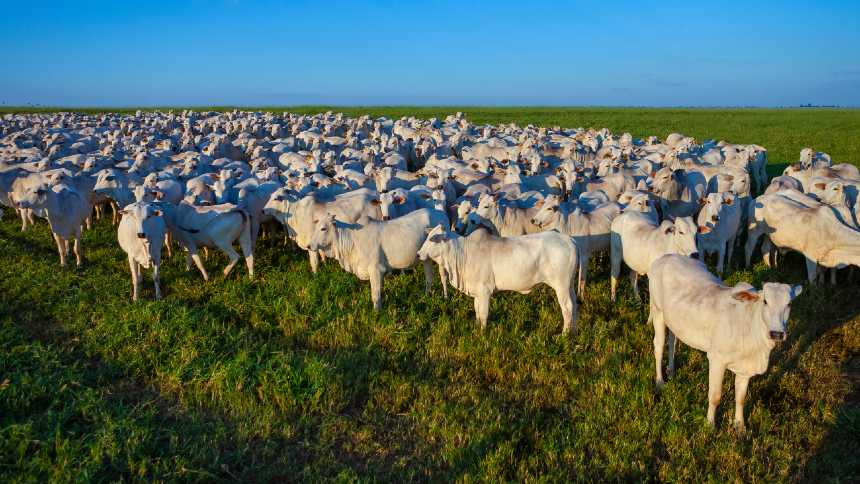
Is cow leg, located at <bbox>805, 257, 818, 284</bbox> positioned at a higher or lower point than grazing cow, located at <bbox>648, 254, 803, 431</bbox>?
lower

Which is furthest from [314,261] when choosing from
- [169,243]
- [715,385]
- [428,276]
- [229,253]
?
[715,385]

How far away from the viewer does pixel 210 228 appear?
11.2 metres

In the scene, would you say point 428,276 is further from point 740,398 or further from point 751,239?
point 751,239

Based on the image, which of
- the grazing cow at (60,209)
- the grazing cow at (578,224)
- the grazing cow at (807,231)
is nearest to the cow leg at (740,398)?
the grazing cow at (578,224)

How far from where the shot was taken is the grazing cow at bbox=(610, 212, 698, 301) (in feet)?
30.0

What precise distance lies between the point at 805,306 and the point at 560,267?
4.61 meters

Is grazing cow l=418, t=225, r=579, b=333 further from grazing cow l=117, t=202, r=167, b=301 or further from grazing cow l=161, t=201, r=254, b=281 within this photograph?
grazing cow l=117, t=202, r=167, b=301

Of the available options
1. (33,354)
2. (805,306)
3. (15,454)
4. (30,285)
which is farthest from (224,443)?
(805,306)

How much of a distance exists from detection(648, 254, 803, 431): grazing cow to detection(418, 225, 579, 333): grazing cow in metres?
1.87

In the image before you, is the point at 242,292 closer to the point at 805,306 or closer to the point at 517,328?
the point at 517,328

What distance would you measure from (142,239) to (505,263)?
6.67 meters

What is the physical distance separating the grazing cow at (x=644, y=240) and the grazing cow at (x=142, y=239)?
27.9 feet

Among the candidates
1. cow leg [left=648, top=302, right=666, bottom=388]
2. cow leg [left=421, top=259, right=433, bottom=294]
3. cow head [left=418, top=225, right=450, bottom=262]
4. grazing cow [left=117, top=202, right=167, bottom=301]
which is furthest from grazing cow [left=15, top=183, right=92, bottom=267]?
cow leg [left=648, top=302, right=666, bottom=388]

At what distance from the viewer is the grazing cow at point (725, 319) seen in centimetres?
567
